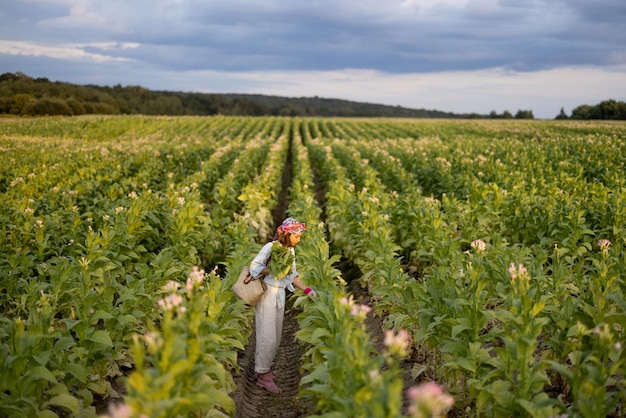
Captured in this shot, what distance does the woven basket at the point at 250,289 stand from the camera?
671cm

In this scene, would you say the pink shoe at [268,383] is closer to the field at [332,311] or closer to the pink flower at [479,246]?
the field at [332,311]

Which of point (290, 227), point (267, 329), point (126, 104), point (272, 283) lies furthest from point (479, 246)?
point (126, 104)

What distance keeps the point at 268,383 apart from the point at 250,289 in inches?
46.3

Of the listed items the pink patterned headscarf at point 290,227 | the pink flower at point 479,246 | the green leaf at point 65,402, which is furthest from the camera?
the pink patterned headscarf at point 290,227

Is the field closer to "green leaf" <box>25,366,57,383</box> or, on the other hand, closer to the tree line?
"green leaf" <box>25,366,57,383</box>

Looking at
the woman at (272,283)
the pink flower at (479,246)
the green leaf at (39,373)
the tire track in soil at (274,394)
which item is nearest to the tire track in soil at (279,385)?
the tire track in soil at (274,394)

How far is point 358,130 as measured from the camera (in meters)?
60.3

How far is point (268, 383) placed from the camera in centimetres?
675

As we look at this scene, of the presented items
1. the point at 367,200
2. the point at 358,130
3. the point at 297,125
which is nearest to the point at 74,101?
the point at 297,125

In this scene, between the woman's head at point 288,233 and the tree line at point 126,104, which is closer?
the woman's head at point 288,233

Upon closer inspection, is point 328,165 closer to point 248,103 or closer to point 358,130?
point 358,130

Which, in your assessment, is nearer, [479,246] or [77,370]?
[77,370]

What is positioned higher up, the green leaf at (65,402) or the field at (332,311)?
the field at (332,311)

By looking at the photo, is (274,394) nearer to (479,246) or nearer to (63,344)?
(63,344)
